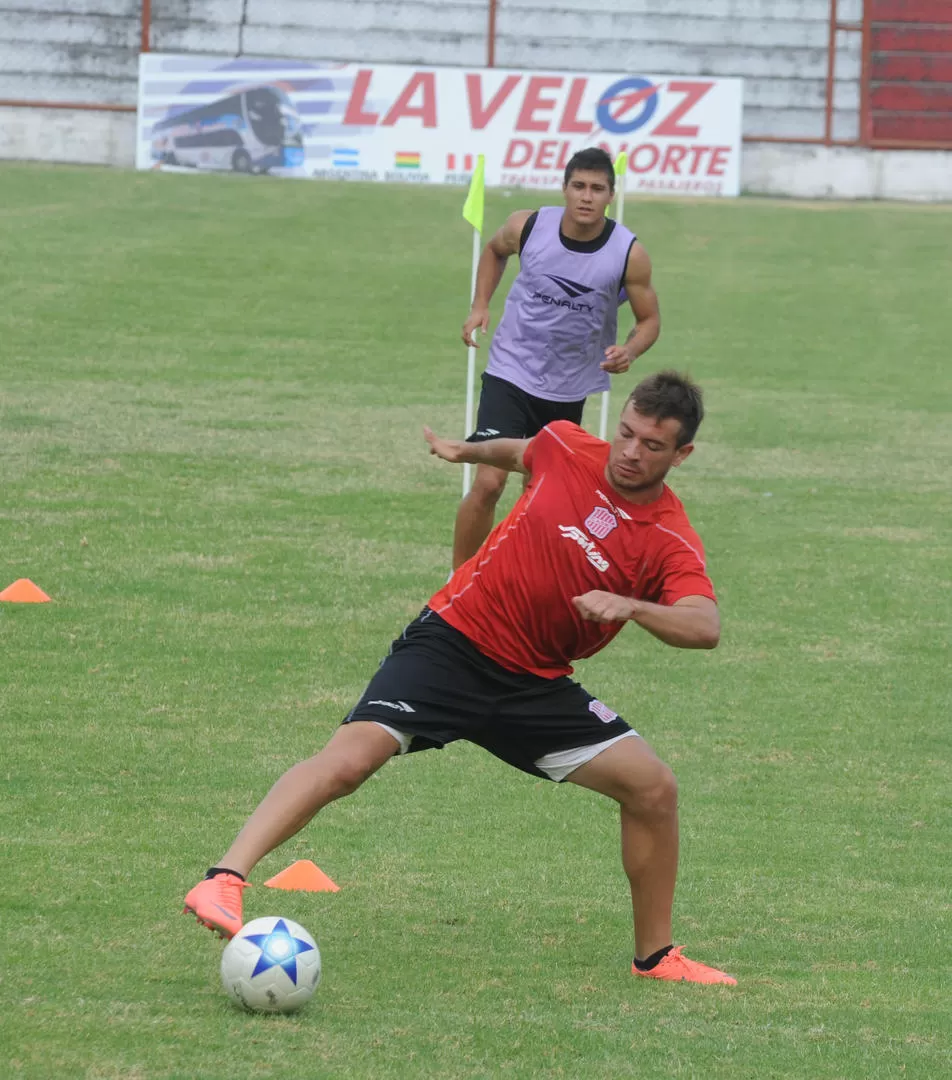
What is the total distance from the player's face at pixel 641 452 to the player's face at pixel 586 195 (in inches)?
171

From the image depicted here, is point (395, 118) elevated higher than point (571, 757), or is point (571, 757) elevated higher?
point (395, 118)

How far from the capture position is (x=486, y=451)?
6.05 metres

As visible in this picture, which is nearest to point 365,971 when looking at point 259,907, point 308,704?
point 259,907

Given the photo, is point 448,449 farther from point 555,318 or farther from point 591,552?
point 555,318

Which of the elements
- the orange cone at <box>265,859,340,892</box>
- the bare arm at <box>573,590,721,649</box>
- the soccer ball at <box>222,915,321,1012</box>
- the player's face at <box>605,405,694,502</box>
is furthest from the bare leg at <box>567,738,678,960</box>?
the orange cone at <box>265,859,340,892</box>

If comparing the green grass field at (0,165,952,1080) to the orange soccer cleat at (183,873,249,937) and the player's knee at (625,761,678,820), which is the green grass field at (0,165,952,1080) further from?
the player's knee at (625,761,678,820)

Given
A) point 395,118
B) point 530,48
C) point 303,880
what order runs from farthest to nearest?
point 530,48, point 395,118, point 303,880

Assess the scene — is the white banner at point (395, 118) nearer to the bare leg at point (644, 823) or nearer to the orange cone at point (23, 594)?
the orange cone at point (23, 594)

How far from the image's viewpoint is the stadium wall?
115 ft

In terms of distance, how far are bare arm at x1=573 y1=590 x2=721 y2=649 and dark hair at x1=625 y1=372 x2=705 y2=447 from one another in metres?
0.55

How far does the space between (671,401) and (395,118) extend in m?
28.8

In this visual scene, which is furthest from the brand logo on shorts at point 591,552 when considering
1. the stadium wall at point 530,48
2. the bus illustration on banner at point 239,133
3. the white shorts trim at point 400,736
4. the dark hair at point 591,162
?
the stadium wall at point 530,48

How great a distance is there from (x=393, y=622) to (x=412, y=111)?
23.7m

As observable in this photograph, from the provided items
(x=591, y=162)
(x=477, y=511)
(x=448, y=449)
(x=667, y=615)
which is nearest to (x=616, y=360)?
(x=591, y=162)
